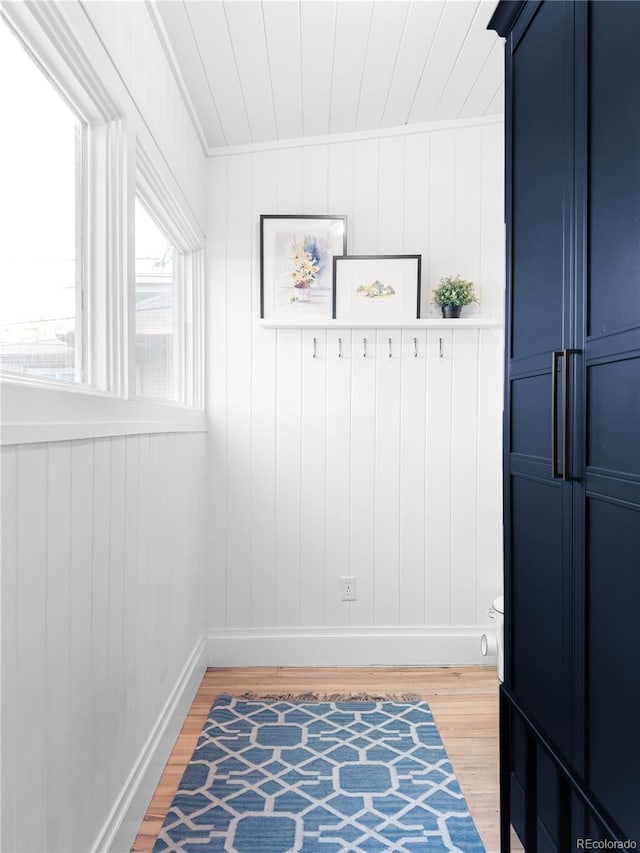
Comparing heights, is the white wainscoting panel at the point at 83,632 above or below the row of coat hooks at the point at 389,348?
below

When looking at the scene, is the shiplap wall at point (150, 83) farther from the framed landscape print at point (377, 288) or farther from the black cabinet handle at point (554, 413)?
the black cabinet handle at point (554, 413)

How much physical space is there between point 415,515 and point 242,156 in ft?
6.28

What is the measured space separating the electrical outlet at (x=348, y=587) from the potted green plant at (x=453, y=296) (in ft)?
4.36

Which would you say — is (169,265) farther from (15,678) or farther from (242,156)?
(15,678)

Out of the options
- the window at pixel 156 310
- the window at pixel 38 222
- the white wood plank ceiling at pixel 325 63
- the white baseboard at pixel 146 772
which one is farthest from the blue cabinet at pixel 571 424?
the window at pixel 156 310

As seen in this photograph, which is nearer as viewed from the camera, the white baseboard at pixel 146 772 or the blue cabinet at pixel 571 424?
the blue cabinet at pixel 571 424

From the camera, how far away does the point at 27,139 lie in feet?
4.51

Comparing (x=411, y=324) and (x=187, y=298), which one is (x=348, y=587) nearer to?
(x=411, y=324)

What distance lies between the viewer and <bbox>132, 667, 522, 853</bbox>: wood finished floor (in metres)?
2.05

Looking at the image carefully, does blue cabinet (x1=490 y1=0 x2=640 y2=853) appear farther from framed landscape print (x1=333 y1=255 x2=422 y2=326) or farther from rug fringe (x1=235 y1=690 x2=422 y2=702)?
framed landscape print (x1=333 y1=255 x2=422 y2=326)

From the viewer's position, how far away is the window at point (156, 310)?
2.33 metres

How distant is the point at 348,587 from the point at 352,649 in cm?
30

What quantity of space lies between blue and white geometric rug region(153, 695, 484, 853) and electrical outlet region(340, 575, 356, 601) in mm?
569

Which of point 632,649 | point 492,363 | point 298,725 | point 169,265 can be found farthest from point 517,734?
point 169,265
